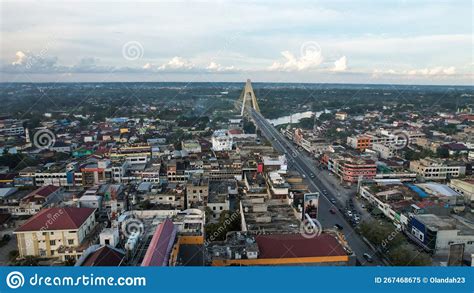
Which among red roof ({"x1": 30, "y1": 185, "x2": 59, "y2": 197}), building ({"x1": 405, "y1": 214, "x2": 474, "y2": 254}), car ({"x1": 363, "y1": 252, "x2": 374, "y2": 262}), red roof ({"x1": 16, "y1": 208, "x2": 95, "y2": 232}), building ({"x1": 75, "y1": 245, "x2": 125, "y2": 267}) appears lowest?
car ({"x1": 363, "y1": 252, "x2": 374, "y2": 262})

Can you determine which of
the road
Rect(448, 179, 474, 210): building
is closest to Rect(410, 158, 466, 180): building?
Rect(448, 179, 474, 210): building

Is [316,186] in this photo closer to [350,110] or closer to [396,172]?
[396,172]

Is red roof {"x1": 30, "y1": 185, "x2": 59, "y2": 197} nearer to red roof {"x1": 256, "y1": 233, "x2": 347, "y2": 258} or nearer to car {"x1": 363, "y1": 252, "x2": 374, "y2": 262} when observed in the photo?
red roof {"x1": 256, "y1": 233, "x2": 347, "y2": 258}

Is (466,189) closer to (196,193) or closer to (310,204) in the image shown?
(310,204)

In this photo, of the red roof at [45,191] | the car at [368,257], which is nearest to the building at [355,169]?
the car at [368,257]

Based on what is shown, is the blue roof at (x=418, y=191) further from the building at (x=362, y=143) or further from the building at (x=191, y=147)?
the building at (x=191, y=147)

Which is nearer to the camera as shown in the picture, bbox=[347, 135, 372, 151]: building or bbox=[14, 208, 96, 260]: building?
bbox=[14, 208, 96, 260]: building

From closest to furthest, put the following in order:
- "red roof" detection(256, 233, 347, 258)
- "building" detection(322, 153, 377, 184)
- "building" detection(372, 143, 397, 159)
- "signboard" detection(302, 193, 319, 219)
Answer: "red roof" detection(256, 233, 347, 258) → "signboard" detection(302, 193, 319, 219) → "building" detection(322, 153, 377, 184) → "building" detection(372, 143, 397, 159)
